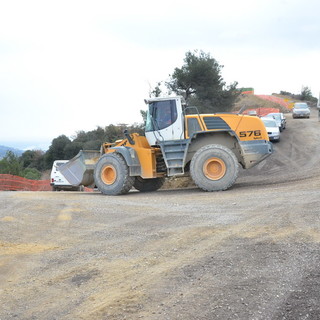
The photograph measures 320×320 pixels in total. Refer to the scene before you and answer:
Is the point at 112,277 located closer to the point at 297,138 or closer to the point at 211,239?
the point at 211,239

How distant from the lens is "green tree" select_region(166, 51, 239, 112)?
43156 mm

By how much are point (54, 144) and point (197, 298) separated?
57.9 meters

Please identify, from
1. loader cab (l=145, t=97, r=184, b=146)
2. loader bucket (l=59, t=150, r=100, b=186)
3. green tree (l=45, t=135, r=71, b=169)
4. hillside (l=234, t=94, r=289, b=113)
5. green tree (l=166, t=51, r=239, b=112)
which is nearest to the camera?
loader cab (l=145, t=97, r=184, b=146)

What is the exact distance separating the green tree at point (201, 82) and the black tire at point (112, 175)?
28933 mm

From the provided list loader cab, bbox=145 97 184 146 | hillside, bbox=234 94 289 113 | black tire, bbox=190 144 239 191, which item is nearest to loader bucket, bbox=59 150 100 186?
loader cab, bbox=145 97 184 146

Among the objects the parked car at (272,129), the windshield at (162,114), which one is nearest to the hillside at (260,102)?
the parked car at (272,129)

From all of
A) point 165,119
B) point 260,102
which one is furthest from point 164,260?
point 260,102

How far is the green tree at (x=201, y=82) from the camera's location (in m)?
43.2

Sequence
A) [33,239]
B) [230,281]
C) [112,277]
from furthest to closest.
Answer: [33,239] → [112,277] → [230,281]

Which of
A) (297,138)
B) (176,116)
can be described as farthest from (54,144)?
(176,116)

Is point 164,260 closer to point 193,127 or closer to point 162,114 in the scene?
point 193,127

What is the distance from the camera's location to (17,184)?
2711cm

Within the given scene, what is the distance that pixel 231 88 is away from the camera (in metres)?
45.3

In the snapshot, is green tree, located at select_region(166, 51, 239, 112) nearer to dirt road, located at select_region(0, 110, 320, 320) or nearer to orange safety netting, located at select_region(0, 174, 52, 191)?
orange safety netting, located at select_region(0, 174, 52, 191)
